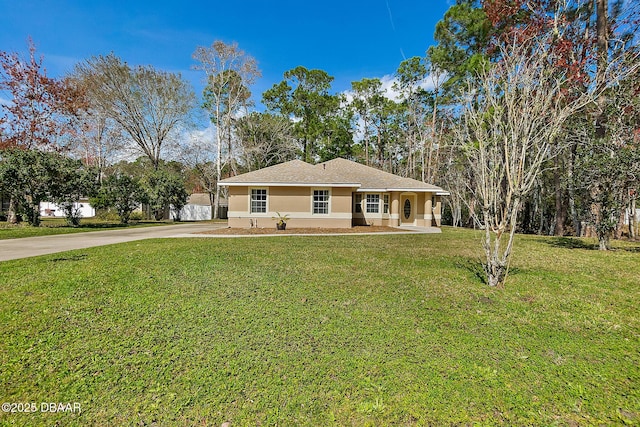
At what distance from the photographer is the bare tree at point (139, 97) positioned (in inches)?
906

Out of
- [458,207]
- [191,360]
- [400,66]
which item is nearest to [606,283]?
[191,360]

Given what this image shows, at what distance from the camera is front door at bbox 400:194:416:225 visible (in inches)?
768

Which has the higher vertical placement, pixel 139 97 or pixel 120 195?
pixel 139 97

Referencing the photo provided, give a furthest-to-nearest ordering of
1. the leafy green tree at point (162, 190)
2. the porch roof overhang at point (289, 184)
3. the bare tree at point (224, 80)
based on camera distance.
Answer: the bare tree at point (224, 80) < the leafy green tree at point (162, 190) < the porch roof overhang at point (289, 184)

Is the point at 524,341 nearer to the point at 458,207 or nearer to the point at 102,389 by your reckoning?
the point at 102,389

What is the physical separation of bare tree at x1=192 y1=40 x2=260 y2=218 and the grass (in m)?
22.1

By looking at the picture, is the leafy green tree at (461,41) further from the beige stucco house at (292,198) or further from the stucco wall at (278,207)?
the stucco wall at (278,207)

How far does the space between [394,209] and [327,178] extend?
5255mm

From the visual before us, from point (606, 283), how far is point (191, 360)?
26.5 feet

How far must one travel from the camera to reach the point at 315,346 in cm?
369

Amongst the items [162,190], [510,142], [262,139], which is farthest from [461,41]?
[162,190]

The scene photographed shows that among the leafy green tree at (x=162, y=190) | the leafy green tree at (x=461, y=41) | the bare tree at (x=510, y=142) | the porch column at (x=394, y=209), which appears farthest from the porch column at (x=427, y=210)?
the leafy green tree at (x=162, y=190)

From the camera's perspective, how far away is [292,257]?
308 inches

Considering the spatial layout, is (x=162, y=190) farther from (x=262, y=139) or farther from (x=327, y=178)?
(x=327, y=178)
